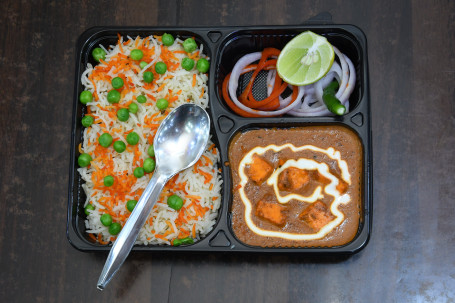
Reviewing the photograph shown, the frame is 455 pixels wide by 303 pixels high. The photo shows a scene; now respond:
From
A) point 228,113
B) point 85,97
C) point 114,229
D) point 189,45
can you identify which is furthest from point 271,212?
point 85,97

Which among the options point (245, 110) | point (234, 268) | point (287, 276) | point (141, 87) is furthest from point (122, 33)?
point (287, 276)

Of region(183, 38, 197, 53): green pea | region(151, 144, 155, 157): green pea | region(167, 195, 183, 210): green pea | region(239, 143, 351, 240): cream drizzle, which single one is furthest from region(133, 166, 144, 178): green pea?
region(183, 38, 197, 53): green pea

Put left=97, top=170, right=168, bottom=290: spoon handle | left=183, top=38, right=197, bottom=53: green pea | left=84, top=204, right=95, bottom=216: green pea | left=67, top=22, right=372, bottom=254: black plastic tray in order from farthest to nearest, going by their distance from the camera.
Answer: left=183, top=38, right=197, bottom=53: green pea, left=84, top=204, right=95, bottom=216: green pea, left=67, top=22, right=372, bottom=254: black plastic tray, left=97, top=170, right=168, bottom=290: spoon handle

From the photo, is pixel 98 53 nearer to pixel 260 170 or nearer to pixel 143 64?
pixel 143 64

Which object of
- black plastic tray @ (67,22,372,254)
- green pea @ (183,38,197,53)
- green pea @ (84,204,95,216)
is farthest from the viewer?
green pea @ (183,38,197,53)

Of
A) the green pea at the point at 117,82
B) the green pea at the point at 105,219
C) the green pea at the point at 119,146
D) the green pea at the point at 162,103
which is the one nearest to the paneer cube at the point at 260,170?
the green pea at the point at 162,103

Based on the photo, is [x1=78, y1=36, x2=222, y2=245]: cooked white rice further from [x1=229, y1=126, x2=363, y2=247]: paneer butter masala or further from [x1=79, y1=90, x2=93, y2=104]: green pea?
[x1=229, y1=126, x2=363, y2=247]: paneer butter masala

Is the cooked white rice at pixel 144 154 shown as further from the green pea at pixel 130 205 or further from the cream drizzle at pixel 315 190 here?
the cream drizzle at pixel 315 190
